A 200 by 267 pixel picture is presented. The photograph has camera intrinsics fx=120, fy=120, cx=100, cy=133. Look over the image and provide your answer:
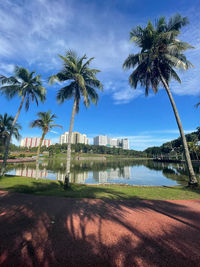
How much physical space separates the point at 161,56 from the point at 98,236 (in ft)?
50.9

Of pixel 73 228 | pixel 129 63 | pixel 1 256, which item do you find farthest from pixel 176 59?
pixel 1 256

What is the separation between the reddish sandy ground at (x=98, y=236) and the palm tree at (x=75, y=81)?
607 centimetres

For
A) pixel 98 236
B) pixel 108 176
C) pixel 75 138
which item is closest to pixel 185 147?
pixel 98 236

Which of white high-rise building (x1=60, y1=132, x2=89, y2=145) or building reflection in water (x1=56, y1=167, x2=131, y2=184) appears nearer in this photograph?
building reflection in water (x1=56, y1=167, x2=131, y2=184)

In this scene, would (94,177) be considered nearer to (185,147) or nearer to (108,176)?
(108,176)

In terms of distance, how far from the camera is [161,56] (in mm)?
12445

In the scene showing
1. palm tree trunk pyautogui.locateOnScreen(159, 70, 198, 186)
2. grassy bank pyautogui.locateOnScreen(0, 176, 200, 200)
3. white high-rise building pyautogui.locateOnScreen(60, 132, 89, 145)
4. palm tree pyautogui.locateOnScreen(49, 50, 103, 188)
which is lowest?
grassy bank pyautogui.locateOnScreen(0, 176, 200, 200)

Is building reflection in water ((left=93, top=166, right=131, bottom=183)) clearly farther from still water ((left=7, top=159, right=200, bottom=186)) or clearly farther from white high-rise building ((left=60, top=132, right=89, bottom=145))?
white high-rise building ((left=60, top=132, right=89, bottom=145))

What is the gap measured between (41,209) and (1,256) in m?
3.04

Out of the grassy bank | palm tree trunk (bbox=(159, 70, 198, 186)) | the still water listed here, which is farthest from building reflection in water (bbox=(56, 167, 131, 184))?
palm tree trunk (bbox=(159, 70, 198, 186))

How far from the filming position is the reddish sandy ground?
8.96ft

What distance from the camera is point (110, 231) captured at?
390 centimetres

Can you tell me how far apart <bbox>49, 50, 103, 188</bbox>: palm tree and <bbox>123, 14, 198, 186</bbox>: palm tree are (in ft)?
15.4

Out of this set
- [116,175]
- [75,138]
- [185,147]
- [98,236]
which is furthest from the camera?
[75,138]
